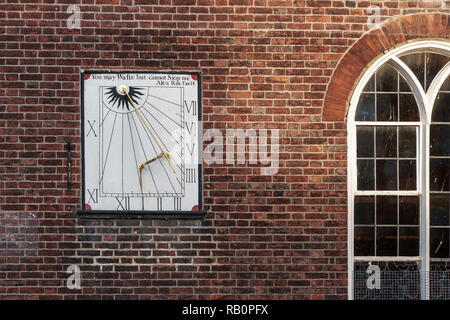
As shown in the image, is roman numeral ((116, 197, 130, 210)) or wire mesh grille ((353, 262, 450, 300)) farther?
→ wire mesh grille ((353, 262, 450, 300))

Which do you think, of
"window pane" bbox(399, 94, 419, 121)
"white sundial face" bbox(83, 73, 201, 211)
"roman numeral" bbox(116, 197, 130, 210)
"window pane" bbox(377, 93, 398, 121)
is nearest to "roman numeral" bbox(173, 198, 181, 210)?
"white sundial face" bbox(83, 73, 201, 211)

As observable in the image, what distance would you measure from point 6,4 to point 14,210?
211 cm

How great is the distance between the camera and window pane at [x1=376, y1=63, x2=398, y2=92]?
18.2ft

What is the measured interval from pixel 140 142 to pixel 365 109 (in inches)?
94.6

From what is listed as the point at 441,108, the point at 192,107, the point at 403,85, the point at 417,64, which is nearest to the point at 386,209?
the point at 441,108

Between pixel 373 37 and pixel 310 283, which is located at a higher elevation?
Answer: pixel 373 37

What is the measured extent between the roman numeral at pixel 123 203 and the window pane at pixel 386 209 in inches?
104

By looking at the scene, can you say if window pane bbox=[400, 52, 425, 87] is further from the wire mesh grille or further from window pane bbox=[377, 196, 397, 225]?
the wire mesh grille

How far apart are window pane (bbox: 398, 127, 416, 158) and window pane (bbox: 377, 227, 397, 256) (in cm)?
81

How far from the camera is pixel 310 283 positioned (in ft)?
17.7

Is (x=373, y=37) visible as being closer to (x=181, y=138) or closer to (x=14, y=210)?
(x=181, y=138)
